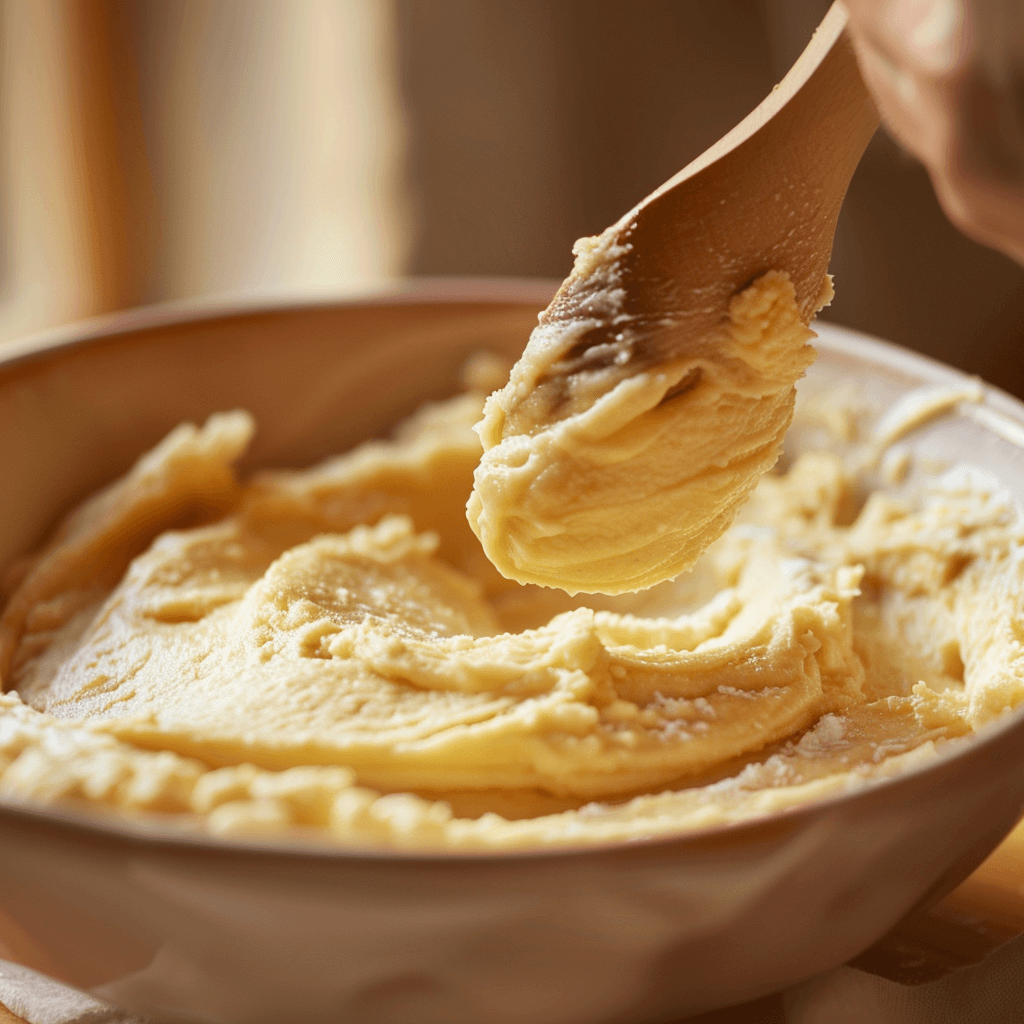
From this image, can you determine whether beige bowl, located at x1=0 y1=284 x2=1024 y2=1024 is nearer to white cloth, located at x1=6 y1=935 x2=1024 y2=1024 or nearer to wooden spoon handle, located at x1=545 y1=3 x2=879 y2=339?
white cloth, located at x1=6 y1=935 x2=1024 y2=1024

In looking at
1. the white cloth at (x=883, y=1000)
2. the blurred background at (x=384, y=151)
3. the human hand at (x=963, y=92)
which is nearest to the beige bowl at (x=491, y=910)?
the white cloth at (x=883, y=1000)

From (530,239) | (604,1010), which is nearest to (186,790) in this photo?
(604,1010)

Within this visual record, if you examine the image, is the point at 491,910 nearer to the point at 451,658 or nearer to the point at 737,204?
the point at 451,658

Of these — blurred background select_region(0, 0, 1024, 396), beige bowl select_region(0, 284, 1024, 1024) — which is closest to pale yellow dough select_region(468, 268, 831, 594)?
beige bowl select_region(0, 284, 1024, 1024)

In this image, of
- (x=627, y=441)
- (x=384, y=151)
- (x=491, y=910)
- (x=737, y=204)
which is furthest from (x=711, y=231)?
(x=384, y=151)

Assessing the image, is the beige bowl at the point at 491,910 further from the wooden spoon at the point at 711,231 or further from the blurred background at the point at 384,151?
the blurred background at the point at 384,151
